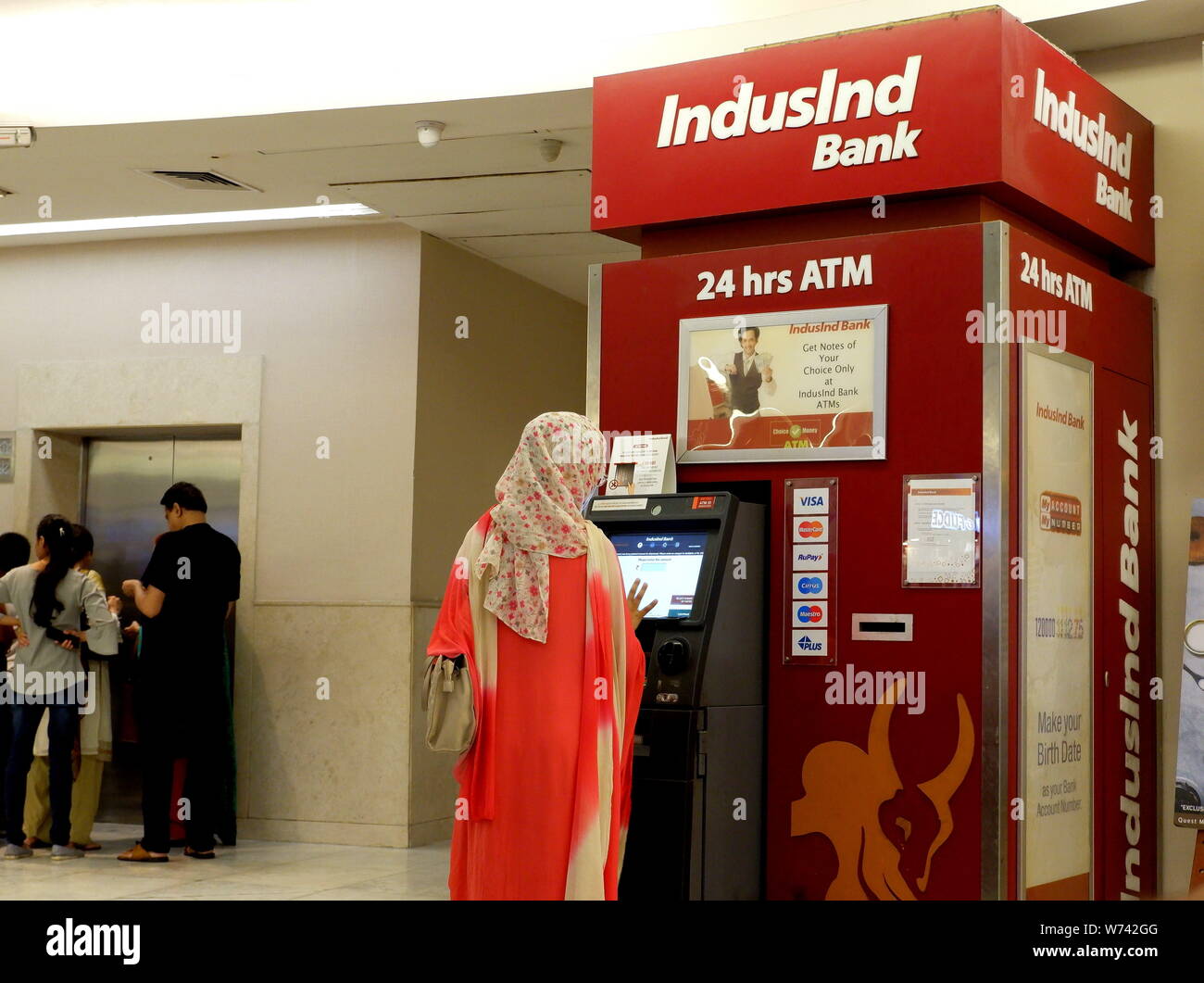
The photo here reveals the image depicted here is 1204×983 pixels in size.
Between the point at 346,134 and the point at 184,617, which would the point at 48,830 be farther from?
the point at 346,134

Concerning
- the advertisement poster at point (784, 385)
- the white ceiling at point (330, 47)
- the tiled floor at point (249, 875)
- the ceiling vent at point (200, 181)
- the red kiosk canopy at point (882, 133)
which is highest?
the white ceiling at point (330, 47)

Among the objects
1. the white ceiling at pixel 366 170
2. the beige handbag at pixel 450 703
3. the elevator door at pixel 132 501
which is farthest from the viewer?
the elevator door at pixel 132 501

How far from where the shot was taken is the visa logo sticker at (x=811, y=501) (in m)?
4.12

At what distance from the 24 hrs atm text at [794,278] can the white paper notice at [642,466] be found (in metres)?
0.48

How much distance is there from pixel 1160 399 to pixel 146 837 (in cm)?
488

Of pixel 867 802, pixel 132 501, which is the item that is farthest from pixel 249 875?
pixel 867 802

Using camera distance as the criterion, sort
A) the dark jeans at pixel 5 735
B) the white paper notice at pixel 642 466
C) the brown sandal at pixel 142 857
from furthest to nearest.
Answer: the dark jeans at pixel 5 735 → the brown sandal at pixel 142 857 → the white paper notice at pixel 642 466

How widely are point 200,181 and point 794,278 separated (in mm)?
3716

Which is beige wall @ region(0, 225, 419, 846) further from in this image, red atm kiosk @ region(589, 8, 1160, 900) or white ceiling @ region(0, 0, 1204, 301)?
red atm kiosk @ region(589, 8, 1160, 900)

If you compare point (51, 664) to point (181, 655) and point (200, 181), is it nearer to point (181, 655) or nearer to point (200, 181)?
point (181, 655)

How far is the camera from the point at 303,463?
7594 mm

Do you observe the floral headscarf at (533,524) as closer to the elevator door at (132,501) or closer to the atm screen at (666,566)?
the atm screen at (666,566)

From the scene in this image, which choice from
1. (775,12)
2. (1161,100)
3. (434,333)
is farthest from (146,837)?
(1161,100)

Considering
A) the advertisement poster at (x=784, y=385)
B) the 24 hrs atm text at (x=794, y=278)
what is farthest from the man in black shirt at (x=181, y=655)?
the 24 hrs atm text at (x=794, y=278)
